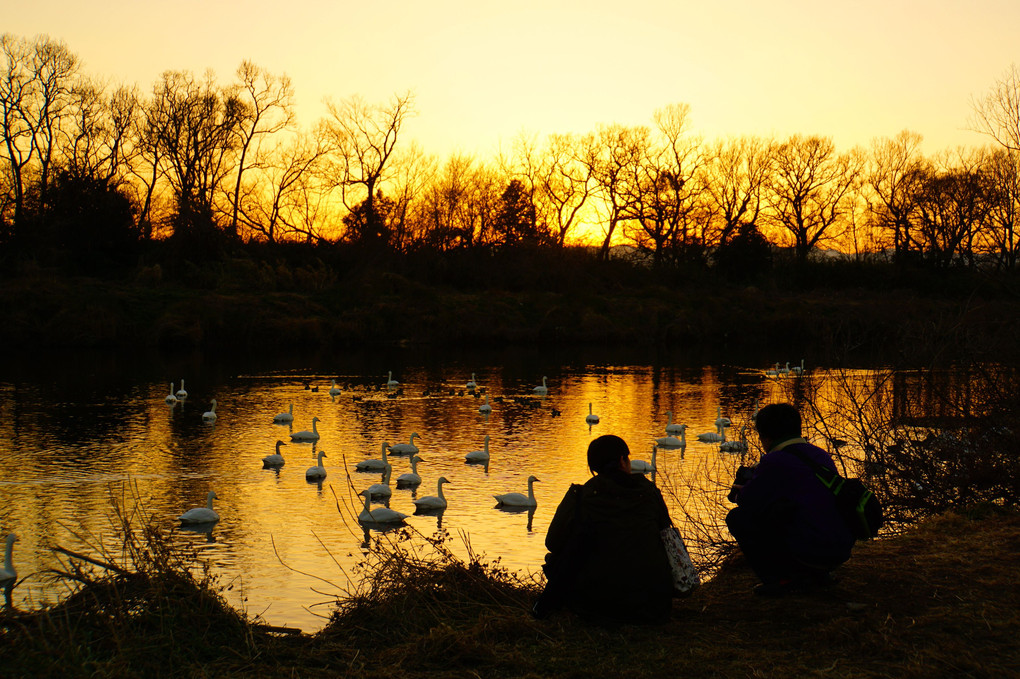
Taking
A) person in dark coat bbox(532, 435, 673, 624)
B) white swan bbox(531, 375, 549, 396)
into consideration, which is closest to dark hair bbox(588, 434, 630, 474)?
person in dark coat bbox(532, 435, 673, 624)

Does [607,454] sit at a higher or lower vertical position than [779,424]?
lower

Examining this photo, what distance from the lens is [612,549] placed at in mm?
5215

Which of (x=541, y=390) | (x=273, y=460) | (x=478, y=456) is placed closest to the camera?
(x=273, y=460)

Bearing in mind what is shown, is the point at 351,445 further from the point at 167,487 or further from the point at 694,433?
the point at 694,433

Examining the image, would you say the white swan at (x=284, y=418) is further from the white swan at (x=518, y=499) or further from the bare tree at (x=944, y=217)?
the bare tree at (x=944, y=217)

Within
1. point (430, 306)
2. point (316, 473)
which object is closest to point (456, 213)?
point (430, 306)

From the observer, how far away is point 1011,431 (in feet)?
27.3

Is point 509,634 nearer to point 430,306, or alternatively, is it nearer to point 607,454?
point 607,454

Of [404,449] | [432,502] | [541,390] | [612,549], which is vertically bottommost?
[432,502]

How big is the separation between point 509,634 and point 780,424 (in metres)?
2.01

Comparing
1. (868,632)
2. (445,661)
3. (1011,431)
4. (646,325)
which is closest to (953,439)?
(1011,431)

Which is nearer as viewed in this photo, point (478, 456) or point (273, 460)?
point (273, 460)

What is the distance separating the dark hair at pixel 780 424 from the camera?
5.38 m

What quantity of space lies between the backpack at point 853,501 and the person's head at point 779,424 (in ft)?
0.50
